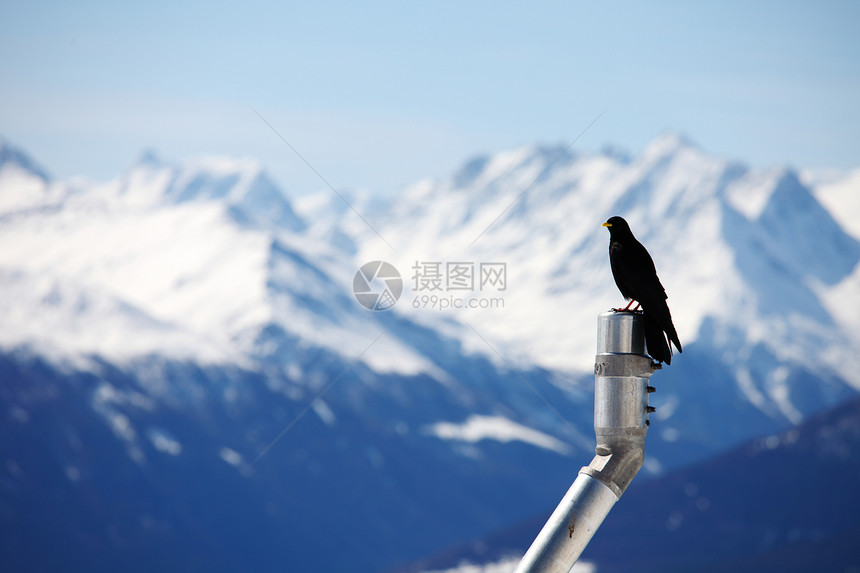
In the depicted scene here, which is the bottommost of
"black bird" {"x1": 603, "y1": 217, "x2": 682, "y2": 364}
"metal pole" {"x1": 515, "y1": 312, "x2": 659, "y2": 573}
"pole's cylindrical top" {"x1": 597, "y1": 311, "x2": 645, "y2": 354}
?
"metal pole" {"x1": 515, "y1": 312, "x2": 659, "y2": 573}

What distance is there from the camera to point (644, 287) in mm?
21047

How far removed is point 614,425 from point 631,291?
101 inches

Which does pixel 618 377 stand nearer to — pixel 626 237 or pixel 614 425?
pixel 614 425

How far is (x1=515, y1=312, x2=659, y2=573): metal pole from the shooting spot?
19.5 metres

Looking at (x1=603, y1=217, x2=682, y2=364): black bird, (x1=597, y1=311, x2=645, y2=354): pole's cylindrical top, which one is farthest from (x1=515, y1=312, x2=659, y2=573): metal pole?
(x1=603, y1=217, x2=682, y2=364): black bird

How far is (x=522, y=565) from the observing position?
19453mm

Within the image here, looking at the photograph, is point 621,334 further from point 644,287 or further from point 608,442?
point 608,442

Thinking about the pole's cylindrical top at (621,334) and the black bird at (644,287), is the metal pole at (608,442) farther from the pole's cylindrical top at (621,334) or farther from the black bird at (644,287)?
the black bird at (644,287)

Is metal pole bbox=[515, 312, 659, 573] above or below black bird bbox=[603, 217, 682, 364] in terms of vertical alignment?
below

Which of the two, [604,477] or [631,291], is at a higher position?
[631,291]

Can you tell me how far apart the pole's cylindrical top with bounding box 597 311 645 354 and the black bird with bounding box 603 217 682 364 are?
0.43 feet

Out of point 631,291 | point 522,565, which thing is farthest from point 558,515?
point 631,291

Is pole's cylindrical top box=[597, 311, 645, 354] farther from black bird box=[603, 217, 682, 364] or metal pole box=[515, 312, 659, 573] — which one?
black bird box=[603, 217, 682, 364]

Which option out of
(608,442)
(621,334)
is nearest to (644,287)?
(621,334)
